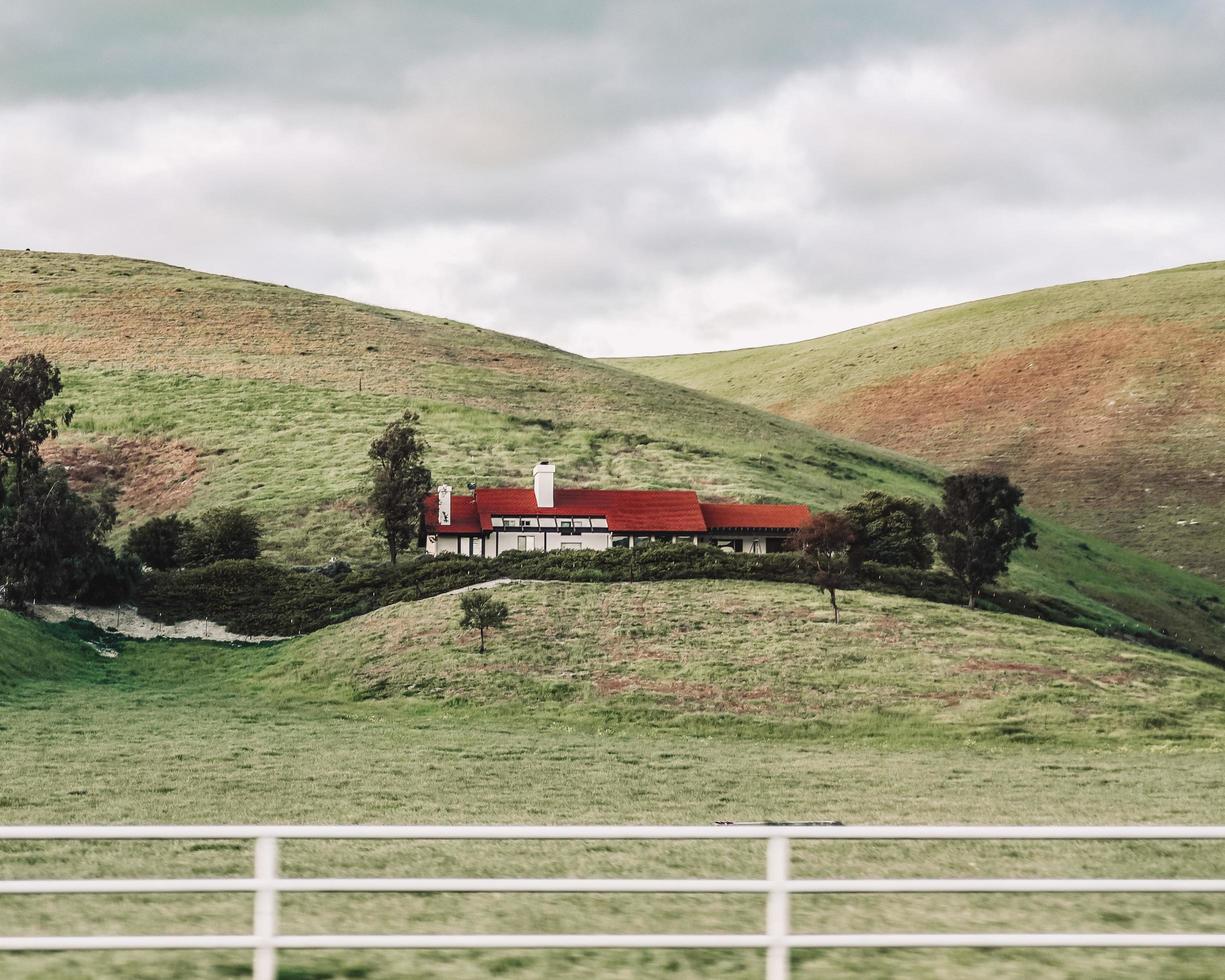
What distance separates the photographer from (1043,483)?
392 ft

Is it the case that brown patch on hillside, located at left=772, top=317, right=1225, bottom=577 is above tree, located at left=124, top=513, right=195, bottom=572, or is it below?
above

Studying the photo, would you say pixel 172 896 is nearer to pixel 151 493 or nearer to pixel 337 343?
pixel 151 493

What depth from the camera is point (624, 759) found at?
101 ft

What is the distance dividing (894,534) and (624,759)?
130ft

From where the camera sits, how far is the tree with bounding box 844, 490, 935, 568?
66.8 m

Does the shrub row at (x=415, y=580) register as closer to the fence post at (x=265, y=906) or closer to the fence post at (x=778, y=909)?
the fence post at (x=265, y=906)

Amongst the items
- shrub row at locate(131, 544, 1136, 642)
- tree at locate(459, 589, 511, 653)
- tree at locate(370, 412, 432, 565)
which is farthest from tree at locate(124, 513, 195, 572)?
tree at locate(459, 589, 511, 653)

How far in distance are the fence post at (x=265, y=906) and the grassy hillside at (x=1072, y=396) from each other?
10252 centimetres

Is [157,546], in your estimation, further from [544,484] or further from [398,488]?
[544,484]

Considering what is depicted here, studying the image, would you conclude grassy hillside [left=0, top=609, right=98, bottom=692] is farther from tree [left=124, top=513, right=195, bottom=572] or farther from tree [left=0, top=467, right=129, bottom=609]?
tree [left=124, top=513, right=195, bottom=572]

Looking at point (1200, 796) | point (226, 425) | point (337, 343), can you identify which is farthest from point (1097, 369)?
point (1200, 796)

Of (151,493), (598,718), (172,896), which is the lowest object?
(598,718)

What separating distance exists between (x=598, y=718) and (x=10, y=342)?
89842 mm

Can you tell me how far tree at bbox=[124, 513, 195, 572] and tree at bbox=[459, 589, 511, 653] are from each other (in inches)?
951
